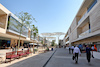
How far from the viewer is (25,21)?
473 inches

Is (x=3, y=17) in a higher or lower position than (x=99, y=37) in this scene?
higher

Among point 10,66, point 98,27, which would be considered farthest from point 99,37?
point 10,66

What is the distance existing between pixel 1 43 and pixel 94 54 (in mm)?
23811

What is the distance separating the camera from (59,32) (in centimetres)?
5025

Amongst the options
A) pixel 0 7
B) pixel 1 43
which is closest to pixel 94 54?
pixel 0 7

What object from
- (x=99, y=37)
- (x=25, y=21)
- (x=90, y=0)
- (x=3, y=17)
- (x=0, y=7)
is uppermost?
(x=90, y=0)

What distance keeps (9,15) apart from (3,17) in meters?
1.47

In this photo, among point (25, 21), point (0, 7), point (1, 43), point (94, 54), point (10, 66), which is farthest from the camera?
point (1, 43)

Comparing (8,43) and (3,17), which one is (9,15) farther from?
(8,43)

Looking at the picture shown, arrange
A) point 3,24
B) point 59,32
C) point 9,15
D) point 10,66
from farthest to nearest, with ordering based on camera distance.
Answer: point 59,32, point 9,15, point 3,24, point 10,66

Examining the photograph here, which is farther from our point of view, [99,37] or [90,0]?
Result: [90,0]

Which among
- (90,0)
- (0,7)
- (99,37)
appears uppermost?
(90,0)

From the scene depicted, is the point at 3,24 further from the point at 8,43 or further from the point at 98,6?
the point at 98,6

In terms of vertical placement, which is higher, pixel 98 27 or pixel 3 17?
pixel 3 17
